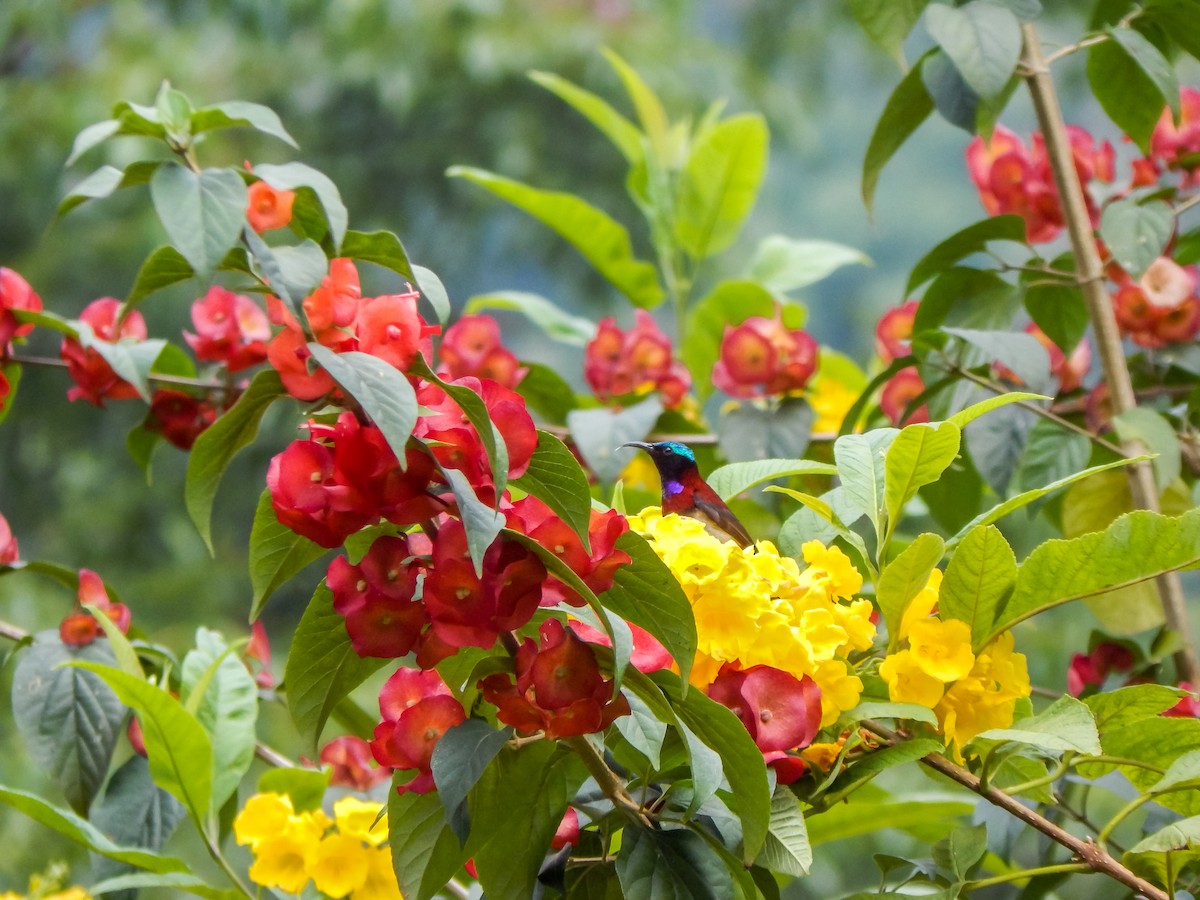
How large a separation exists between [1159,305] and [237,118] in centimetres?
44

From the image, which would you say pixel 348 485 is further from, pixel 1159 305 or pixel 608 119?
pixel 608 119

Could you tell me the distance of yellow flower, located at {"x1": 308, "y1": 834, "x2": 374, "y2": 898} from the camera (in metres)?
0.40

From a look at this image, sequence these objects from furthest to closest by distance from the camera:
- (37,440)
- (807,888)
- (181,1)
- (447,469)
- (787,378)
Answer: (181,1)
(37,440)
(807,888)
(787,378)
(447,469)

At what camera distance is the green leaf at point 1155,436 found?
1.57ft

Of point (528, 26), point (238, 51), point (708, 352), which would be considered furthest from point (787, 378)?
point (238, 51)

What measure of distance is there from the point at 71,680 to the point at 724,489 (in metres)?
0.27

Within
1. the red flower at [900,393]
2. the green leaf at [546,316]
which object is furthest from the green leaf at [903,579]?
the green leaf at [546,316]

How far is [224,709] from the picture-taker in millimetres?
477

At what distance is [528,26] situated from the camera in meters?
2.77

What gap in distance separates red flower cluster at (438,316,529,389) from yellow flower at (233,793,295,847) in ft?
0.97

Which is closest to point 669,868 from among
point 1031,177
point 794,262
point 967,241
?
point 967,241

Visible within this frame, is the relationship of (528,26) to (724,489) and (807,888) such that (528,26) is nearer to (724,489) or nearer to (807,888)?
(807,888)

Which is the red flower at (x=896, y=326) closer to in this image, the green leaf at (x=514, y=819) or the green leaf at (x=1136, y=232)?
the green leaf at (x=1136, y=232)

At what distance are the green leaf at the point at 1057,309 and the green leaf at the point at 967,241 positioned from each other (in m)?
0.03
